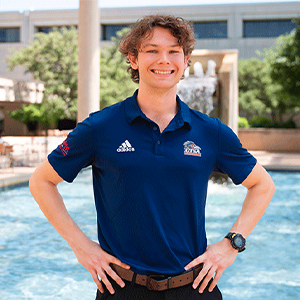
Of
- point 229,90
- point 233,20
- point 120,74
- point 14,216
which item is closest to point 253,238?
point 14,216

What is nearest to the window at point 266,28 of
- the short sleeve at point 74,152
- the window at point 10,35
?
the window at point 10,35

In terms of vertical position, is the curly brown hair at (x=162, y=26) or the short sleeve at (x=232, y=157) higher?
the curly brown hair at (x=162, y=26)

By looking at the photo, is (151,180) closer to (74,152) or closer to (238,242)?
(74,152)

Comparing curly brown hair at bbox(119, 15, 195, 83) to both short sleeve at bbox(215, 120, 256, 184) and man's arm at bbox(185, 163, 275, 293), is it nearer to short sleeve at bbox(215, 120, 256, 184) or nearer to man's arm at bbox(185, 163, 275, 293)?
short sleeve at bbox(215, 120, 256, 184)

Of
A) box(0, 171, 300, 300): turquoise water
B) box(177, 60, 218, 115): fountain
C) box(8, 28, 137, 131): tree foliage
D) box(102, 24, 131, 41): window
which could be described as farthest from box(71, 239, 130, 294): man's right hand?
box(102, 24, 131, 41): window

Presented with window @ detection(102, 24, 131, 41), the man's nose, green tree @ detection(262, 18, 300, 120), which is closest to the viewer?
the man's nose

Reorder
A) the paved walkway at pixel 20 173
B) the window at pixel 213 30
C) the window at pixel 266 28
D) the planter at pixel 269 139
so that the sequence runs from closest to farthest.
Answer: the paved walkway at pixel 20 173, the planter at pixel 269 139, the window at pixel 266 28, the window at pixel 213 30

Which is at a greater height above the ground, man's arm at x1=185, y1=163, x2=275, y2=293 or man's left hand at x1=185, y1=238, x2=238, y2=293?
man's arm at x1=185, y1=163, x2=275, y2=293

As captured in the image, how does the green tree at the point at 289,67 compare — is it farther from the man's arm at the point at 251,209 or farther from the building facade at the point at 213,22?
the building facade at the point at 213,22

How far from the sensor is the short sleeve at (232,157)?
2.01m

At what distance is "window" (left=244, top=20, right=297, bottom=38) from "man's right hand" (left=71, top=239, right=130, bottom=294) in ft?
148

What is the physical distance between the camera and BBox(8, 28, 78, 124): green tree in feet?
A: 98.2

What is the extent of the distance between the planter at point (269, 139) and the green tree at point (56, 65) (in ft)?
42.7

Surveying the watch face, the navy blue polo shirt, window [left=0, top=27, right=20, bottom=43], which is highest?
window [left=0, top=27, right=20, bottom=43]
